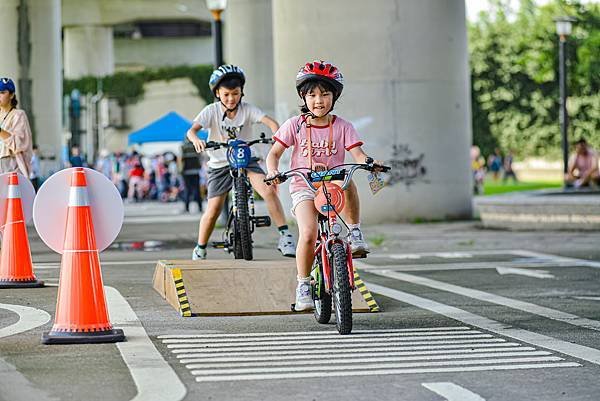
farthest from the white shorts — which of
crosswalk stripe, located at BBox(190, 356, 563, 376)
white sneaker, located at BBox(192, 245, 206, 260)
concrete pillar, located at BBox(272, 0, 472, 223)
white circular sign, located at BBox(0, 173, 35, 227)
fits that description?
concrete pillar, located at BBox(272, 0, 472, 223)

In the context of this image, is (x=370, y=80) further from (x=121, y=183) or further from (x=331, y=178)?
(x=121, y=183)

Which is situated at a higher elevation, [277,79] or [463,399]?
[277,79]

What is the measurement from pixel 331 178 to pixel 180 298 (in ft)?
6.24

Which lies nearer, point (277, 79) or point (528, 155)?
point (277, 79)

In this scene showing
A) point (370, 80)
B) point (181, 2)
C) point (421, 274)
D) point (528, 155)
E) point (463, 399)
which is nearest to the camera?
point (463, 399)

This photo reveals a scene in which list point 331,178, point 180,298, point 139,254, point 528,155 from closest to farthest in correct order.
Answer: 1. point 331,178
2. point 180,298
3. point 139,254
4. point 528,155

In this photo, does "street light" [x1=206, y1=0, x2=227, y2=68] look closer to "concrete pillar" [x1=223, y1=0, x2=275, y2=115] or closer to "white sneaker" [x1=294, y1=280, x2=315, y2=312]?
"white sneaker" [x1=294, y1=280, x2=315, y2=312]

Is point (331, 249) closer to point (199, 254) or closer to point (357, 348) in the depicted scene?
point (357, 348)

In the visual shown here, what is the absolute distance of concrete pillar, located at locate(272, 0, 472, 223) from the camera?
2362 centimetres

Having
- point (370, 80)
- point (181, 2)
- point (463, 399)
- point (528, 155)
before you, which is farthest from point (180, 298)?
point (528, 155)

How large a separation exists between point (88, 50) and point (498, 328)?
233 feet

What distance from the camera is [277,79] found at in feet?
82.0

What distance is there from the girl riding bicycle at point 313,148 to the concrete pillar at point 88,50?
68339 millimetres

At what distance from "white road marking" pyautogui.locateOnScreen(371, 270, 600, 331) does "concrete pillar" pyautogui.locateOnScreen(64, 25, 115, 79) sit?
211ft
